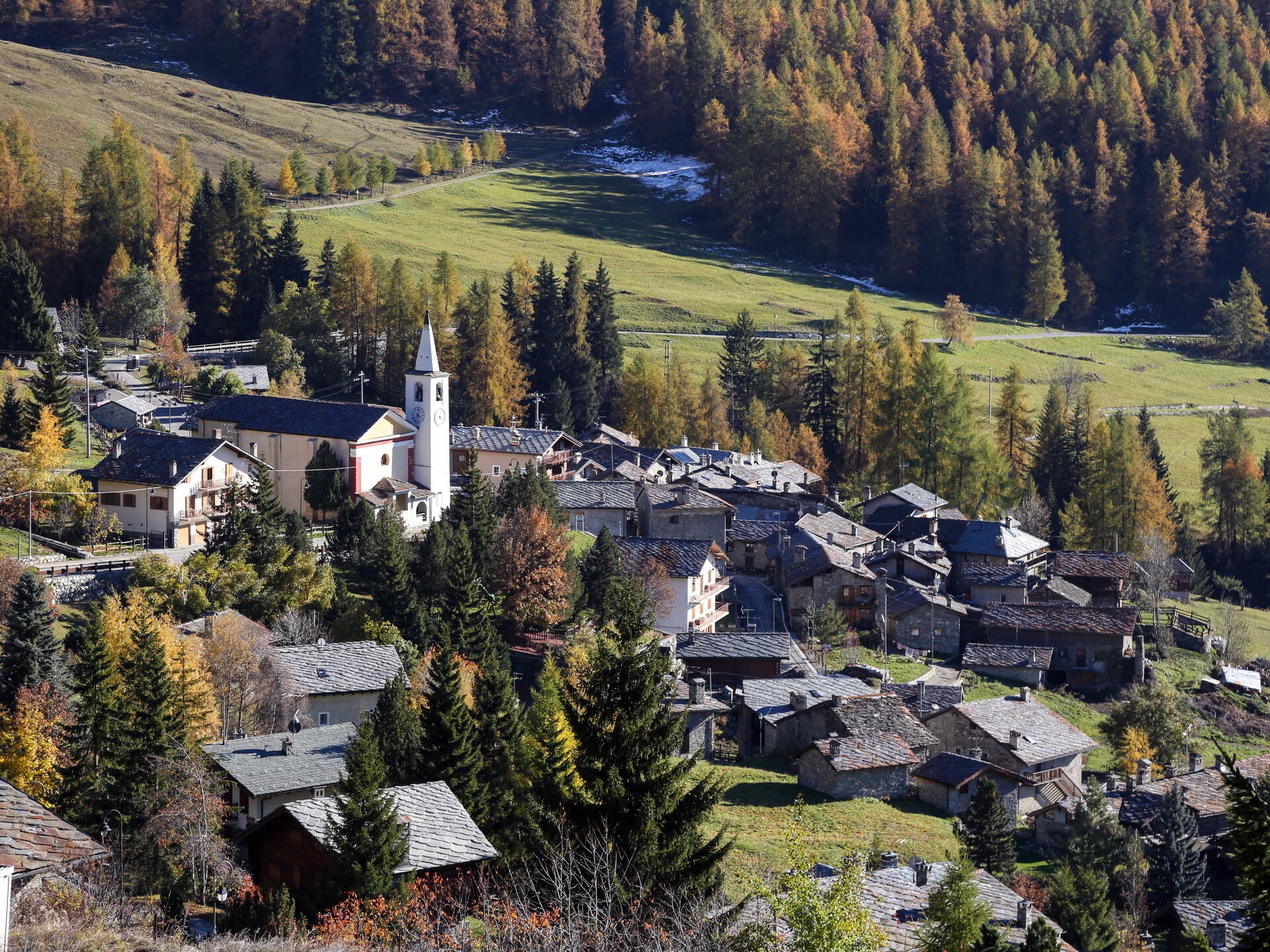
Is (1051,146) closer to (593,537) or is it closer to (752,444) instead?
(752,444)

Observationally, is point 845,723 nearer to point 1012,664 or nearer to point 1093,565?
point 1012,664

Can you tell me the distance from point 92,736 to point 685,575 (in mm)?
29452

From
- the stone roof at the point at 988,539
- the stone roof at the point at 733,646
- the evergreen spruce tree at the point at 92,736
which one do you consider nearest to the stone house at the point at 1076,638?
the stone roof at the point at 988,539

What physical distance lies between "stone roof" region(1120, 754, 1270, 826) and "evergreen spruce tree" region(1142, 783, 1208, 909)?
64.3 inches

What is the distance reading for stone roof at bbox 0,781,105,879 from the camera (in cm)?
1266

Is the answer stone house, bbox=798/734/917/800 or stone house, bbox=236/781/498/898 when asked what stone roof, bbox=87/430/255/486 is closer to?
stone house, bbox=236/781/498/898

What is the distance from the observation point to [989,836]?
3750 cm

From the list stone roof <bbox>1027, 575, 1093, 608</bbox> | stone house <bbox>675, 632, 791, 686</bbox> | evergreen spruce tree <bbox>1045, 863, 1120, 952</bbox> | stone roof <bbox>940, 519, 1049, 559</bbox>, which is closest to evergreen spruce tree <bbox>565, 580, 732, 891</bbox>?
evergreen spruce tree <bbox>1045, 863, 1120, 952</bbox>

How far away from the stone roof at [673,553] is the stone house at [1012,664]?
12.9 m

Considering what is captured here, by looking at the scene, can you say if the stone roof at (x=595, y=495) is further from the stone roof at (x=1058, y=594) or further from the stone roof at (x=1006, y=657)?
the stone roof at (x=1058, y=594)

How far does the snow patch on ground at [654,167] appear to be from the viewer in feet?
500

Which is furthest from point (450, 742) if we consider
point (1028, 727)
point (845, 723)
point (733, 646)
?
point (1028, 727)

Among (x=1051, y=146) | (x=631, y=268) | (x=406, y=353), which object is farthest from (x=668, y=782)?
(x=1051, y=146)

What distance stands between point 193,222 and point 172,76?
223ft
